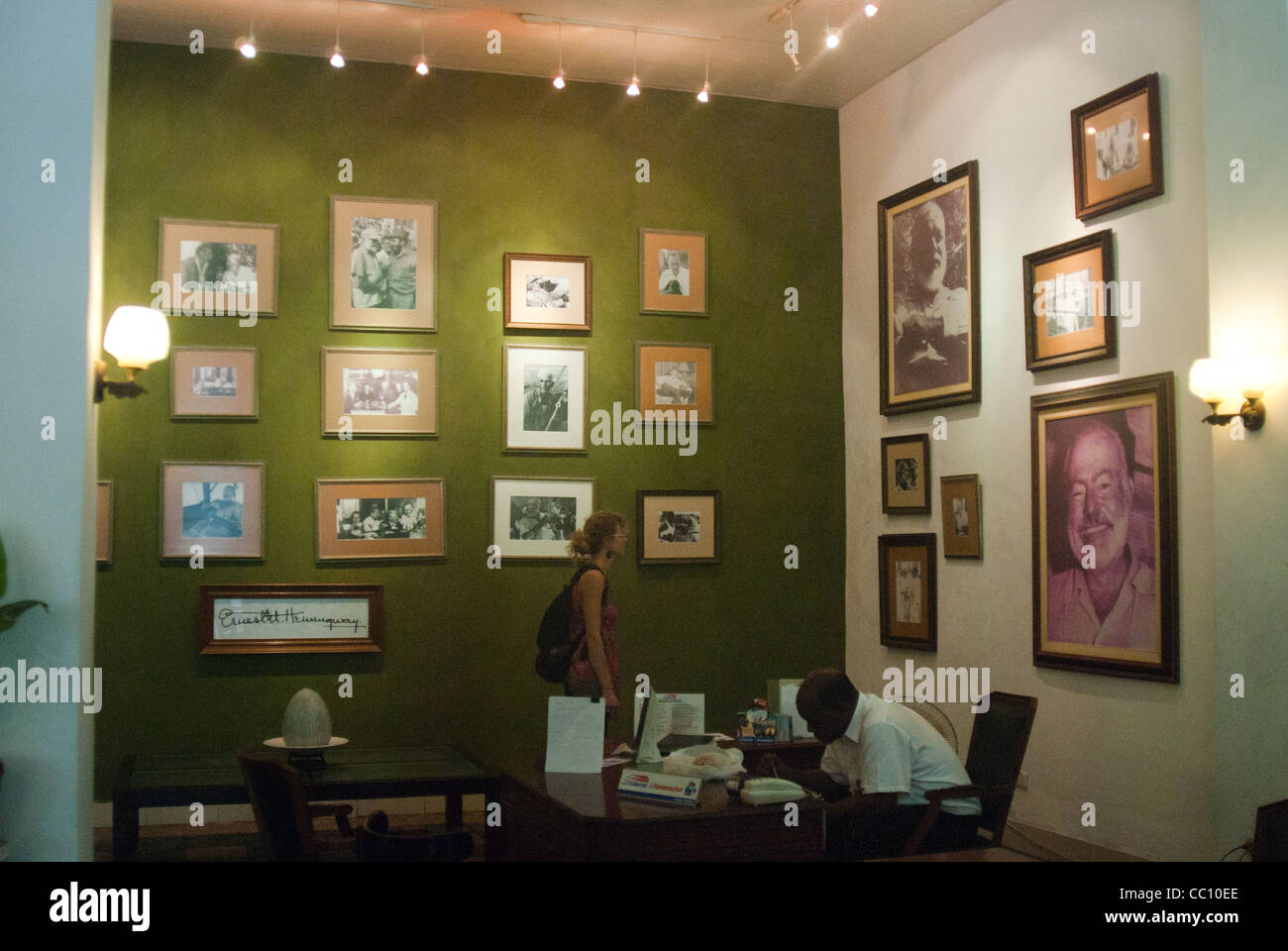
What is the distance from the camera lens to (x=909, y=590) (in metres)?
7.64

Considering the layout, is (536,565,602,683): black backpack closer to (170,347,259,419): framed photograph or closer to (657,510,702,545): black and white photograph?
(657,510,702,545): black and white photograph

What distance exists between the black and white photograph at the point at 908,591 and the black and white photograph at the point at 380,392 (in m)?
3.23

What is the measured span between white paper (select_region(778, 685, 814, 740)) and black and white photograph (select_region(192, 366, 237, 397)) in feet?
12.5

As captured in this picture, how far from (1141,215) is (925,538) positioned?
2.41 metres

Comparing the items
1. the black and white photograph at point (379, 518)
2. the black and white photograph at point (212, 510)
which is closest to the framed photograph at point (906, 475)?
the black and white photograph at point (379, 518)

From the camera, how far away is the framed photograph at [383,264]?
750cm

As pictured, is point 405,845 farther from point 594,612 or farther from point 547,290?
point 547,290

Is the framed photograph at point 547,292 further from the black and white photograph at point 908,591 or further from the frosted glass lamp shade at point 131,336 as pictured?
the frosted glass lamp shade at point 131,336

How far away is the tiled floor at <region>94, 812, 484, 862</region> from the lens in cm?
619

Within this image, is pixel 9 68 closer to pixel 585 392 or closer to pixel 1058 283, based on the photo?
pixel 585 392

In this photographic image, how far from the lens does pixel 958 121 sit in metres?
7.26

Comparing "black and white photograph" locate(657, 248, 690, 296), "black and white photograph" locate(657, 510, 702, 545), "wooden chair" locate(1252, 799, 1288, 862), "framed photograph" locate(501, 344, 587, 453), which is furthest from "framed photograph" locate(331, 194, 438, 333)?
"wooden chair" locate(1252, 799, 1288, 862)

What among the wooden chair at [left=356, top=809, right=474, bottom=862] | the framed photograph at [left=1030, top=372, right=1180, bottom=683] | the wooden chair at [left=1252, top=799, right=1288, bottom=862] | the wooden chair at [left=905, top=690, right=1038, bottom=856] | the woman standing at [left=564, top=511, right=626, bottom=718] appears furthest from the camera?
the woman standing at [left=564, top=511, right=626, bottom=718]

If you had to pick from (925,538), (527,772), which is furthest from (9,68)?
(925,538)
